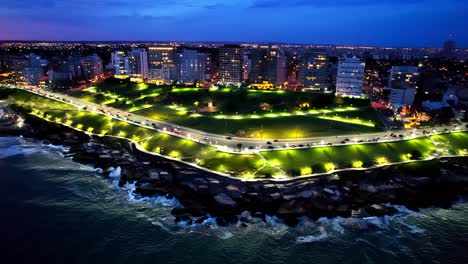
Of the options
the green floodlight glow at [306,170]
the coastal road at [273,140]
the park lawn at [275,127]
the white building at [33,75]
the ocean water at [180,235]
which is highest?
the white building at [33,75]

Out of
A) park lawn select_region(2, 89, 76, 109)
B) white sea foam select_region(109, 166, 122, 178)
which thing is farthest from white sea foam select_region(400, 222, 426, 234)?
park lawn select_region(2, 89, 76, 109)

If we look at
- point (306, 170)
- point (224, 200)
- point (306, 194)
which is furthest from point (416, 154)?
point (224, 200)

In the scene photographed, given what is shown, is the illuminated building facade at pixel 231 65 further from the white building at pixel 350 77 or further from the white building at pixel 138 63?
the white building at pixel 350 77

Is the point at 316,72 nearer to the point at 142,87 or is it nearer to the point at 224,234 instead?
the point at 142,87

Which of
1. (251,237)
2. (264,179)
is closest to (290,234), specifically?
(251,237)

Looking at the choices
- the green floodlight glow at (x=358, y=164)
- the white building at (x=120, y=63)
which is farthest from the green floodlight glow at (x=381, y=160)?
the white building at (x=120, y=63)

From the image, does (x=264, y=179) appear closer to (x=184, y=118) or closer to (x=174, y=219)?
(x=174, y=219)
